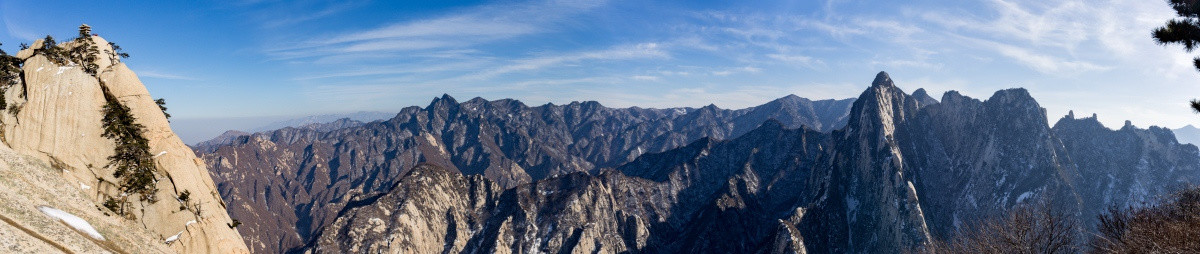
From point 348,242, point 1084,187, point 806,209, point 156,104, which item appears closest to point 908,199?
point 806,209

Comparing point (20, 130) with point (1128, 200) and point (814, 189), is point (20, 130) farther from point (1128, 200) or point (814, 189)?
point (1128, 200)

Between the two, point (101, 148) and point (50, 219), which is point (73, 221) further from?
point (101, 148)

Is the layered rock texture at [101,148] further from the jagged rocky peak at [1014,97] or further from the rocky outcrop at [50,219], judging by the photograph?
the jagged rocky peak at [1014,97]

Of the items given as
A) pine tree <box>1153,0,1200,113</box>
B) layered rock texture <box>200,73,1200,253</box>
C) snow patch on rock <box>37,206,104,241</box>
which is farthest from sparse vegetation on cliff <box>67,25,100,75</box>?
layered rock texture <box>200,73,1200,253</box>

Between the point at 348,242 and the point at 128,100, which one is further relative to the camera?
the point at 348,242

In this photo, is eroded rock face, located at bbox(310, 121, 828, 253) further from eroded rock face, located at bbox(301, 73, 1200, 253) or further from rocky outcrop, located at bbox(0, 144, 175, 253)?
rocky outcrop, located at bbox(0, 144, 175, 253)

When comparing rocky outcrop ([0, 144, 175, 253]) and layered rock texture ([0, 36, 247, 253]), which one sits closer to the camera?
rocky outcrop ([0, 144, 175, 253])
